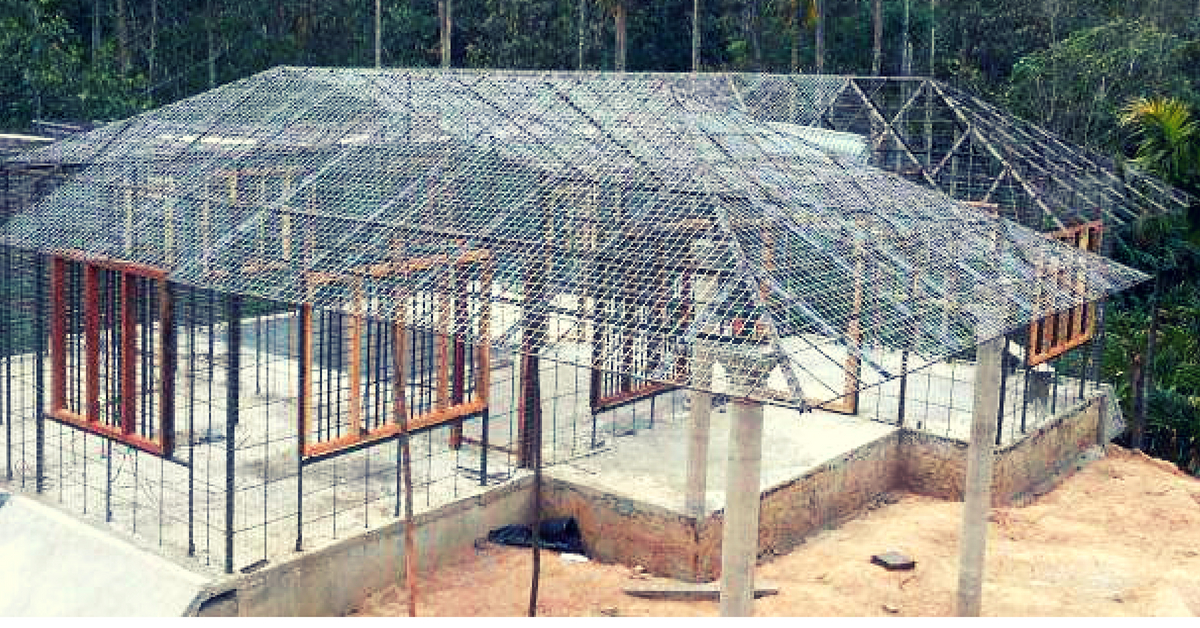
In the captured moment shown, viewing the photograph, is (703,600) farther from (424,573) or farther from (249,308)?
(249,308)

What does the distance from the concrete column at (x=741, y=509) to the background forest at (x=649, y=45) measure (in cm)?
1719

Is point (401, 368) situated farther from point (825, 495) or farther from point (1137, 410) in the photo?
point (1137, 410)

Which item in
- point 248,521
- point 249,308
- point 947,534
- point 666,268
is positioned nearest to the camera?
point 666,268

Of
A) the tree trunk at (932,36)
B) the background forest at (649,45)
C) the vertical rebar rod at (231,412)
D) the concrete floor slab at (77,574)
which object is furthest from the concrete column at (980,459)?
the tree trunk at (932,36)

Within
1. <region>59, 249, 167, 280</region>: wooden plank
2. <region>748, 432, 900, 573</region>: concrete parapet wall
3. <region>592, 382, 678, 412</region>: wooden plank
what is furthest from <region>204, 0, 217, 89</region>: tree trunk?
<region>748, 432, 900, 573</region>: concrete parapet wall

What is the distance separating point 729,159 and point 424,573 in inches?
216

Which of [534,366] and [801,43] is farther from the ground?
[801,43]

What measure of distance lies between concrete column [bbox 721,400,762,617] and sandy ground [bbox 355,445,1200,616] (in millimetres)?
2579

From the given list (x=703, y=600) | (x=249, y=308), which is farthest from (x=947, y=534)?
(x=249, y=308)

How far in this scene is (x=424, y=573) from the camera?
44.7 ft

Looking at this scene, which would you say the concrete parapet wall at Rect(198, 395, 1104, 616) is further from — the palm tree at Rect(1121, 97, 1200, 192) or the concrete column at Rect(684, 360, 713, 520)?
the palm tree at Rect(1121, 97, 1200, 192)

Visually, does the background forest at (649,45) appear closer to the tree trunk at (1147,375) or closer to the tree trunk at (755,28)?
the tree trunk at (755,28)

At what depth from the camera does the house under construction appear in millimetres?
11219

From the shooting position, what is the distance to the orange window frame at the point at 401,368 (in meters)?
11.6
